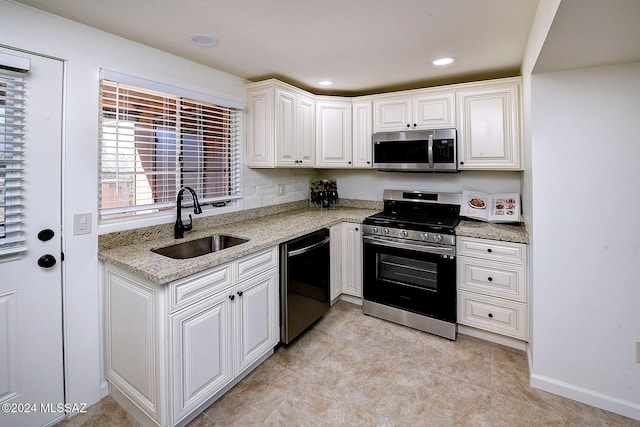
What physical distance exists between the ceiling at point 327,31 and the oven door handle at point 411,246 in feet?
4.81

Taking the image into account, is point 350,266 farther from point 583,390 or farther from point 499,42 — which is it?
point 499,42

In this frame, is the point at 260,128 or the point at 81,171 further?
the point at 260,128

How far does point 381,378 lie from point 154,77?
255 centimetres

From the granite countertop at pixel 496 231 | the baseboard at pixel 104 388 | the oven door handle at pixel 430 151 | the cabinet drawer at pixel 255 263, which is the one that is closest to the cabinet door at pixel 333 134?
the oven door handle at pixel 430 151

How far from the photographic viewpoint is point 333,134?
11.0 feet

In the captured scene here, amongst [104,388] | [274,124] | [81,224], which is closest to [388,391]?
[104,388]

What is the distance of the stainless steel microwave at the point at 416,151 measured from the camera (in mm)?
2812

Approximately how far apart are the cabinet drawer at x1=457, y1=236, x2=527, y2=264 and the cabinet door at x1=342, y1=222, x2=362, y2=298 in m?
0.91

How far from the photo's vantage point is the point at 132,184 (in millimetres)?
2119

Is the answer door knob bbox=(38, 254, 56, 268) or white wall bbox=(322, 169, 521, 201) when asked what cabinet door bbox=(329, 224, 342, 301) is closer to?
white wall bbox=(322, 169, 521, 201)

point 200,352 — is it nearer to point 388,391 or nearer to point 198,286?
point 198,286

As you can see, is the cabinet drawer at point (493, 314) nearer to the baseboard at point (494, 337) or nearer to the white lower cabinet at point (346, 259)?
the baseboard at point (494, 337)

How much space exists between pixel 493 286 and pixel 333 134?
2.05m

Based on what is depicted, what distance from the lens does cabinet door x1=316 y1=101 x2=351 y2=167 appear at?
3320mm
